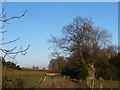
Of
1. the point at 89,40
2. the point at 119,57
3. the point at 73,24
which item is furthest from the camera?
the point at 73,24

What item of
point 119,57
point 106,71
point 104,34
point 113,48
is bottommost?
point 106,71

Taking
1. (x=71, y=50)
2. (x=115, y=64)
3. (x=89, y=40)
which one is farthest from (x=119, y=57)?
(x=71, y=50)

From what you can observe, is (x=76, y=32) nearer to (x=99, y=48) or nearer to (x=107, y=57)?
(x=99, y=48)

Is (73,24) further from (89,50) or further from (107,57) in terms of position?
(107,57)

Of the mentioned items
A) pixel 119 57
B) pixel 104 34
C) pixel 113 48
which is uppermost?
pixel 104 34

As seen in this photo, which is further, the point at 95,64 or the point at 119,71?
the point at 95,64

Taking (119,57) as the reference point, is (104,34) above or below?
above

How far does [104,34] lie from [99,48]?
2.64 m

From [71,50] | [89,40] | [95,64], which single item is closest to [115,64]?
[95,64]

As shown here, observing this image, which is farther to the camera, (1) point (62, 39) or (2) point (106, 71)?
(1) point (62, 39)

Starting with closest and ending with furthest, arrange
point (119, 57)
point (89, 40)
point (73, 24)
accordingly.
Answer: point (119, 57) → point (89, 40) → point (73, 24)

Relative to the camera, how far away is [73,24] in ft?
76.2

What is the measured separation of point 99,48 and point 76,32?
4044 millimetres

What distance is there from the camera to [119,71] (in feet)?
68.7
